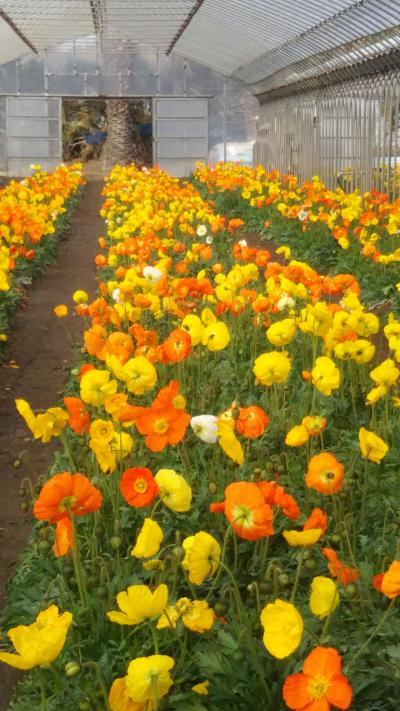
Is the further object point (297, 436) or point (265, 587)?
point (297, 436)

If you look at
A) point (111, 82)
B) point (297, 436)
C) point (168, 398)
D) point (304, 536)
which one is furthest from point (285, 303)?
point (111, 82)

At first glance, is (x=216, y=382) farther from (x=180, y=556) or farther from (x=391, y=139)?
(x=391, y=139)

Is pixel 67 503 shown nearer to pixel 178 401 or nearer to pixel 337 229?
pixel 178 401

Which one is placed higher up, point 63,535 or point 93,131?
point 93,131

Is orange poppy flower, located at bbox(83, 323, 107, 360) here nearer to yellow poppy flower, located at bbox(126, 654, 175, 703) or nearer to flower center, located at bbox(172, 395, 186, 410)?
flower center, located at bbox(172, 395, 186, 410)

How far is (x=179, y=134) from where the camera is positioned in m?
26.4

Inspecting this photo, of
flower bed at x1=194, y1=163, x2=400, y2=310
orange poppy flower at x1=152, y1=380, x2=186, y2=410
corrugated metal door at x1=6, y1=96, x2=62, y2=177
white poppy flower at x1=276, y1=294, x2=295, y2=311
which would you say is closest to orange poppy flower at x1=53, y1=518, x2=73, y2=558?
orange poppy flower at x1=152, y1=380, x2=186, y2=410

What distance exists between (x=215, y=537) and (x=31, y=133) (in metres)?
24.3

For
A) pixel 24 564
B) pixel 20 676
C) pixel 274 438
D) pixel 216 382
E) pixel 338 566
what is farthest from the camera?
pixel 216 382

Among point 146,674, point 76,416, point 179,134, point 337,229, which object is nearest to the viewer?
point 146,674

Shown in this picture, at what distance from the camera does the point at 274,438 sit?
162 inches

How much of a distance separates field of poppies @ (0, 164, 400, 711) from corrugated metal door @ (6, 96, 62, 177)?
2203 centimetres

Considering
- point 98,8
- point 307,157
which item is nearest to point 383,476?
point 307,157

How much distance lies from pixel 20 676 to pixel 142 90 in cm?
2420
